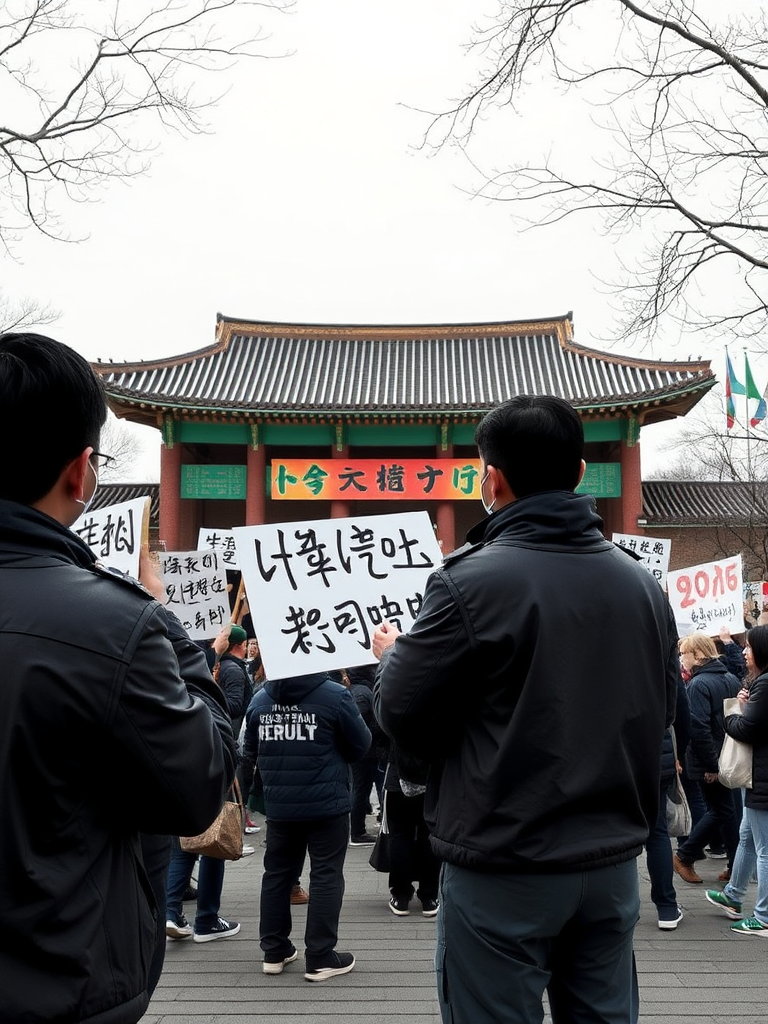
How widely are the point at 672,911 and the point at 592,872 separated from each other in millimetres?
3358

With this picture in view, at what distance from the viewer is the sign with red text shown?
20531 mm

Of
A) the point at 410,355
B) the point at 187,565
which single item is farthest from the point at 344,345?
the point at 187,565

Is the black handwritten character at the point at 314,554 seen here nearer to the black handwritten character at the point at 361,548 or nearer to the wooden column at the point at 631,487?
the black handwritten character at the point at 361,548

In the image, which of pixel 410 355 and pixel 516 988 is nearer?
pixel 516 988

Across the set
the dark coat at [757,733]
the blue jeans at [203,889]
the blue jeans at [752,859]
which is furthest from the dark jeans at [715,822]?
the blue jeans at [203,889]

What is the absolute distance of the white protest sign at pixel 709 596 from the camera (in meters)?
6.90

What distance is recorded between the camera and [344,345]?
24.9 m

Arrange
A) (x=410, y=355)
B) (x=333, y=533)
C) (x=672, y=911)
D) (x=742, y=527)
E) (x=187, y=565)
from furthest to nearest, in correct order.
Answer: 1. (x=410, y=355)
2. (x=742, y=527)
3. (x=187, y=565)
4. (x=672, y=911)
5. (x=333, y=533)

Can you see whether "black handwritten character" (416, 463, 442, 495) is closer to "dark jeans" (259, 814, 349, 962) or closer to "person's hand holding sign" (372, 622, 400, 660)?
"dark jeans" (259, 814, 349, 962)

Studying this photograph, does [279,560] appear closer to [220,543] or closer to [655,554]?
[655,554]

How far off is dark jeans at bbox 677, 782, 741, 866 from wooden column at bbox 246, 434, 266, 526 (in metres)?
15.7

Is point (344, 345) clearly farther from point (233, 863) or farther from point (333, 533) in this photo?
point (333, 533)

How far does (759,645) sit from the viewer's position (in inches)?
182

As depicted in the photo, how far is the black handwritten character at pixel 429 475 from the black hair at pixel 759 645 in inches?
628
